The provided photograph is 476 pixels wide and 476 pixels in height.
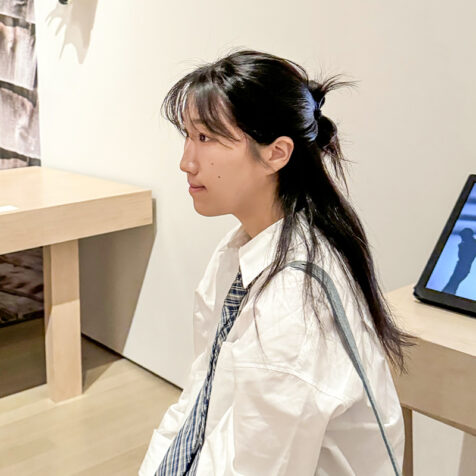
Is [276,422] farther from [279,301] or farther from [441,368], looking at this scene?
[441,368]

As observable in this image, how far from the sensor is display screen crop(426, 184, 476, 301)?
1332 millimetres

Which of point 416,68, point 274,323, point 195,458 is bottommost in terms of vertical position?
point 195,458

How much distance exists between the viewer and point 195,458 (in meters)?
1.08

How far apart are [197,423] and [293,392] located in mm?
231

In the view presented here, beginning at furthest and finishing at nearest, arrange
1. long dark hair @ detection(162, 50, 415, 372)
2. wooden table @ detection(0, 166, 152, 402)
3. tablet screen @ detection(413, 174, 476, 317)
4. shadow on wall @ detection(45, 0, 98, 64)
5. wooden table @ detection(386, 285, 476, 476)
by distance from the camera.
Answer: shadow on wall @ detection(45, 0, 98, 64) → wooden table @ detection(0, 166, 152, 402) → tablet screen @ detection(413, 174, 476, 317) → wooden table @ detection(386, 285, 476, 476) → long dark hair @ detection(162, 50, 415, 372)

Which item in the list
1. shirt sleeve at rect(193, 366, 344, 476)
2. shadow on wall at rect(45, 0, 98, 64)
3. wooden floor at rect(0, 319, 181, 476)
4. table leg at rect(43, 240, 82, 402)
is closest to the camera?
shirt sleeve at rect(193, 366, 344, 476)

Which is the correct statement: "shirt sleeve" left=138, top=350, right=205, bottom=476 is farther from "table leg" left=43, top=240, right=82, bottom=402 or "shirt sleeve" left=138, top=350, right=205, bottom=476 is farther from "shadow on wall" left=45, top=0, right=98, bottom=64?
"shadow on wall" left=45, top=0, right=98, bottom=64

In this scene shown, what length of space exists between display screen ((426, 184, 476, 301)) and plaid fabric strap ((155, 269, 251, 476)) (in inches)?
16.3

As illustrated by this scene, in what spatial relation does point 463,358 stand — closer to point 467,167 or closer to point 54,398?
point 467,167

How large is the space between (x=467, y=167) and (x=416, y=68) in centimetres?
26

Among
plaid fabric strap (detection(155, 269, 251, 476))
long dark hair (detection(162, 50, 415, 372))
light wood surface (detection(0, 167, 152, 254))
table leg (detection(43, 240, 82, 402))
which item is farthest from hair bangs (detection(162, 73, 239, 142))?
table leg (detection(43, 240, 82, 402))

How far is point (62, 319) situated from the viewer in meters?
2.39

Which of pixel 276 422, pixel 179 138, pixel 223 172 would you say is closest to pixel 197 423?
pixel 276 422

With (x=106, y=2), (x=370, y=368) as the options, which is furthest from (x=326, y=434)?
(x=106, y=2)
